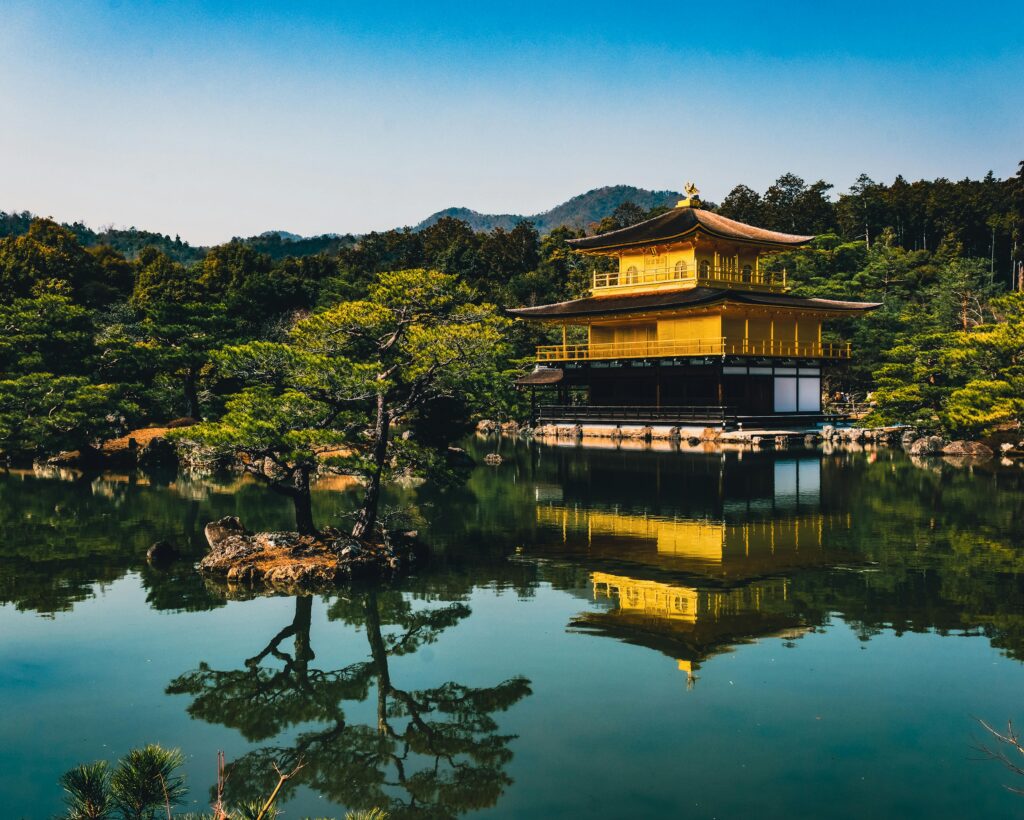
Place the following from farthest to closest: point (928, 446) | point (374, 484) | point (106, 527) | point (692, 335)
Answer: point (692, 335) → point (928, 446) → point (106, 527) → point (374, 484)

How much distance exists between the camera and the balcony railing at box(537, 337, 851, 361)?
4231cm

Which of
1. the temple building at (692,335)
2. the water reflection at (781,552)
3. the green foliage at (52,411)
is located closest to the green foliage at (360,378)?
the water reflection at (781,552)

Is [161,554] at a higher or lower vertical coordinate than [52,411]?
lower

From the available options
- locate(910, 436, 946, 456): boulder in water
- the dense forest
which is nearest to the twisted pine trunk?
the dense forest

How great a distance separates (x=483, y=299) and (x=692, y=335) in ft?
71.5

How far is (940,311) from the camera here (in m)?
47.5

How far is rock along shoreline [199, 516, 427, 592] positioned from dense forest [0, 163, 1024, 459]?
346 centimetres

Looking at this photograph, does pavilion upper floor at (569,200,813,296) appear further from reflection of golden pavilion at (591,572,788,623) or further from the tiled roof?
reflection of golden pavilion at (591,572,788,623)

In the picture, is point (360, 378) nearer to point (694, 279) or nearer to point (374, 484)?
point (374, 484)

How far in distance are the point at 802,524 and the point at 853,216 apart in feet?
222

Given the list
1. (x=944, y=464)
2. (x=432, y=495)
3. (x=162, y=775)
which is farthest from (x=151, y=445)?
(x=162, y=775)

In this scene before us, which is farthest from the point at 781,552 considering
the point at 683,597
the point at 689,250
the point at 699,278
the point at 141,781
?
the point at 689,250

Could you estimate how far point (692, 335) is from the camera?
145 feet

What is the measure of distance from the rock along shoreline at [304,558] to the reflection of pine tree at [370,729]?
8.80ft
